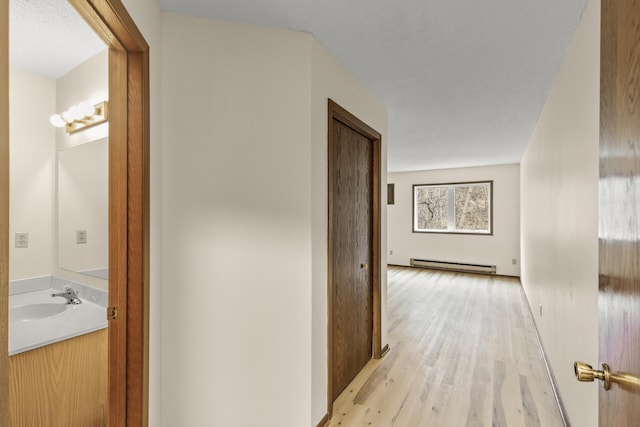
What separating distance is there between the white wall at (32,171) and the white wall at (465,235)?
6635 mm

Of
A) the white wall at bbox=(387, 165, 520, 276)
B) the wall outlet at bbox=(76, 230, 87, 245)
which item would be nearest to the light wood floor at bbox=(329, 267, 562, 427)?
the wall outlet at bbox=(76, 230, 87, 245)

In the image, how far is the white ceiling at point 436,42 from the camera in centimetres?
154

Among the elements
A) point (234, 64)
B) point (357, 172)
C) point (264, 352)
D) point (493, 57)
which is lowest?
point (264, 352)

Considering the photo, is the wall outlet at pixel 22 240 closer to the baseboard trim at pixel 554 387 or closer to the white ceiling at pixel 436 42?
the white ceiling at pixel 436 42

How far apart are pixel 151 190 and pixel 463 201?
6.66 meters

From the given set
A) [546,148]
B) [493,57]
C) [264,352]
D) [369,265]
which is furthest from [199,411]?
[546,148]

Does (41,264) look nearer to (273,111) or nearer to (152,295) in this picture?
(152,295)

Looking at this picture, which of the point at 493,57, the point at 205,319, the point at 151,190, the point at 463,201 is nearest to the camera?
the point at 151,190

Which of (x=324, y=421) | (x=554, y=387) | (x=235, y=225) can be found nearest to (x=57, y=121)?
(x=235, y=225)

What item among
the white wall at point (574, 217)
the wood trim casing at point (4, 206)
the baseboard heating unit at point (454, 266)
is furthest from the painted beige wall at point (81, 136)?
the baseboard heating unit at point (454, 266)

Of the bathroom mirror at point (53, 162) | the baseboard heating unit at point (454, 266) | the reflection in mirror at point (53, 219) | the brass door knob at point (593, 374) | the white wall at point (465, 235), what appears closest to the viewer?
the brass door knob at point (593, 374)

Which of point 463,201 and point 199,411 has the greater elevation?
point 463,201

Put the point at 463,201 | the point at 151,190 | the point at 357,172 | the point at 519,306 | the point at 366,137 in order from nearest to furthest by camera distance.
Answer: the point at 151,190
the point at 357,172
the point at 366,137
the point at 519,306
the point at 463,201

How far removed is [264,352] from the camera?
5.61 ft
